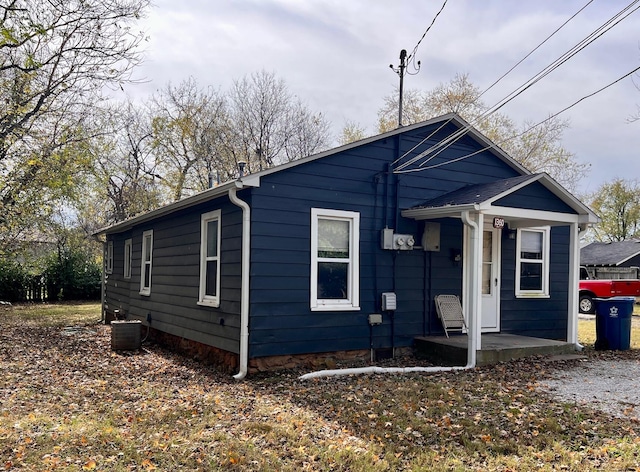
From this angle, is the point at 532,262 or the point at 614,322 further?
the point at 532,262

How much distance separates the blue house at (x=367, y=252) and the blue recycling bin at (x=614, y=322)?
0.74 m

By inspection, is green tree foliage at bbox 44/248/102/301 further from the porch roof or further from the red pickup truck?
the red pickup truck

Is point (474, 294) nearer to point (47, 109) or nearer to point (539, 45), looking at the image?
point (539, 45)

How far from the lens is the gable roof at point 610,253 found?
24.8 metres

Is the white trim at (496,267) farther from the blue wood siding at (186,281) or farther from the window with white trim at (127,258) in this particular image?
the window with white trim at (127,258)

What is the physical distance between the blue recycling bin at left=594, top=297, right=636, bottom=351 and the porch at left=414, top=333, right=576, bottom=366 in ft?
3.58

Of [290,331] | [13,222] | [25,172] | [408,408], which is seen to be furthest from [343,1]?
[13,222]

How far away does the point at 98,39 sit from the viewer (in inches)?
506

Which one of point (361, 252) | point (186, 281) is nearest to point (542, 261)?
point (361, 252)

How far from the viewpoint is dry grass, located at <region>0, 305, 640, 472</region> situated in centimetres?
405

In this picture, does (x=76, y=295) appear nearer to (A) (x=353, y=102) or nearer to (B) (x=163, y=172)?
(B) (x=163, y=172)

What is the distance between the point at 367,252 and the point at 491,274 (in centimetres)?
261

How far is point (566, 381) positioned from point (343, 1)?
5765 millimetres

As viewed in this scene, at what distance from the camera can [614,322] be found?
29.7 feet
